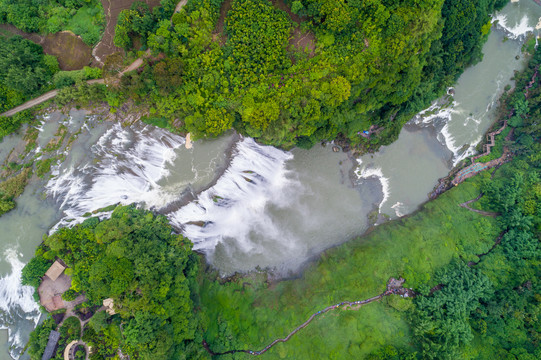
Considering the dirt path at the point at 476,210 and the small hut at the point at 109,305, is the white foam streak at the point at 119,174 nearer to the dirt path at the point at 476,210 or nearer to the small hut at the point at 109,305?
the small hut at the point at 109,305

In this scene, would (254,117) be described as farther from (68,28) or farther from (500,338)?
(500,338)

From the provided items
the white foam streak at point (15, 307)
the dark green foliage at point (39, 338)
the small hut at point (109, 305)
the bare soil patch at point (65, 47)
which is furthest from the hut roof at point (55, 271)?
the bare soil patch at point (65, 47)

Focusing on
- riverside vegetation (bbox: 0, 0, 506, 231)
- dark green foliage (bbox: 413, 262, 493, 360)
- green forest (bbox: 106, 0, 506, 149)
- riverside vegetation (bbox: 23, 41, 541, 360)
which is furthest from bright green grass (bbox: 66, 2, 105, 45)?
dark green foliage (bbox: 413, 262, 493, 360)

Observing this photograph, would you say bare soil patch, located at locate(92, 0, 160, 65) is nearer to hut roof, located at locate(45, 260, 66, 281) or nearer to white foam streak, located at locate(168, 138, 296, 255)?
white foam streak, located at locate(168, 138, 296, 255)

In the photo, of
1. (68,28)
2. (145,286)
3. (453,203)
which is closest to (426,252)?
(453,203)

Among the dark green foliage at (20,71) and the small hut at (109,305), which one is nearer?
the small hut at (109,305)

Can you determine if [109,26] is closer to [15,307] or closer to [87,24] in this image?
[87,24]
